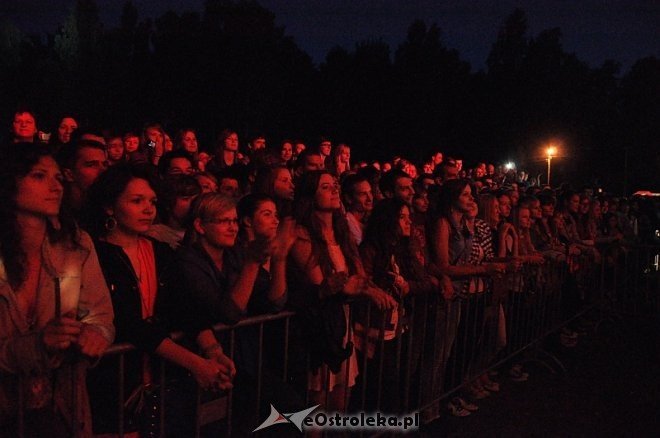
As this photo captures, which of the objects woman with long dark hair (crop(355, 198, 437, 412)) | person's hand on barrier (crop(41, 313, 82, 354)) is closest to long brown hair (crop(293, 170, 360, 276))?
woman with long dark hair (crop(355, 198, 437, 412))

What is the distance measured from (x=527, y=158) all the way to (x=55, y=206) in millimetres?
47903

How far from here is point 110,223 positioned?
3389 millimetres

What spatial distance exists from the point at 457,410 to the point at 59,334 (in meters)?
4.31

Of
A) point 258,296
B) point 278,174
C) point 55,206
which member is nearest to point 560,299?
point 278,174

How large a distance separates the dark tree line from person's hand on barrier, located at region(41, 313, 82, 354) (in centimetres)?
3159

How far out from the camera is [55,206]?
288cm

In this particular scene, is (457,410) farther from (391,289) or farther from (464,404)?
(391,289)

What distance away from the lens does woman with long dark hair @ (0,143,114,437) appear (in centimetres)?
254

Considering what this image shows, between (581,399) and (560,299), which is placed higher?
(560,299)

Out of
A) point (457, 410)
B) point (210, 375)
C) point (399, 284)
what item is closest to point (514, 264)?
point (457, 410)

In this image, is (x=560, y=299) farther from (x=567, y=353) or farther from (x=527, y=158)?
(x=527, y=158)

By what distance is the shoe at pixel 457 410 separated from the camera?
581 cm

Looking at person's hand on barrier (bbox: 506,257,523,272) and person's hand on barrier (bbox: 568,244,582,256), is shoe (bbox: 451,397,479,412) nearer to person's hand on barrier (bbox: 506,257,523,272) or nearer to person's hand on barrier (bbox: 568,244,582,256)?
person's hand on barrier (bbox: 506,257,523,272)

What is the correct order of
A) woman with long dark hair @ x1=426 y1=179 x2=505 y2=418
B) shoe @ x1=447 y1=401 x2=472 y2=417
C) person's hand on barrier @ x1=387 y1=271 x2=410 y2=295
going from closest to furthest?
person's hand on barrier @ x1=387 y1=271 x2=410 y2=295 < woman with long dark hair @ x1=426 y1=179 x2=505 y2=418 < shoe @ x1=447 y1=401 x2=472 y2=417
